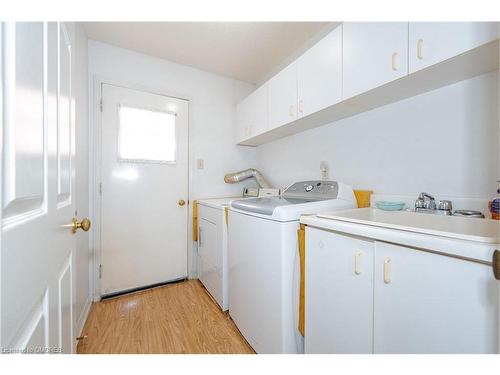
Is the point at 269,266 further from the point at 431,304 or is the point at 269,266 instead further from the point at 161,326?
the point at 161,326

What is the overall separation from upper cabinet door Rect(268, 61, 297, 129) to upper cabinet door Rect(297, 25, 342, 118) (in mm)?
69

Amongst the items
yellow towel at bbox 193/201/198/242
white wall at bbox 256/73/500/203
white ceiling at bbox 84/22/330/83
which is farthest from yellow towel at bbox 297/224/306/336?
white ceiling at bbox 84/22/330/83

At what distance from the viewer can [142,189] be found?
2.15 meters

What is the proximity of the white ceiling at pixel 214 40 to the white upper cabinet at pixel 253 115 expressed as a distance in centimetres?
39

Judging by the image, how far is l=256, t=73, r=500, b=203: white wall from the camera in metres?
1.02

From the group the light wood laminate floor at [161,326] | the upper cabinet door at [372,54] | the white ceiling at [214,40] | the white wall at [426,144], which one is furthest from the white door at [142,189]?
the upper cabinet door at [372,54]

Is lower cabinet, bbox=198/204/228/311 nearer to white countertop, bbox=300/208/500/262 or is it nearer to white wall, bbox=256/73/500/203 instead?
white countertop, bbox=300/208/500/262

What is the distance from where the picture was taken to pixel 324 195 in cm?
152

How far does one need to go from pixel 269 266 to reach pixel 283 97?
4.55 ft

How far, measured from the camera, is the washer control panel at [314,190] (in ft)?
4.92

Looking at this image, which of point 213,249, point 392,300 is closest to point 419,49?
point 392,300
